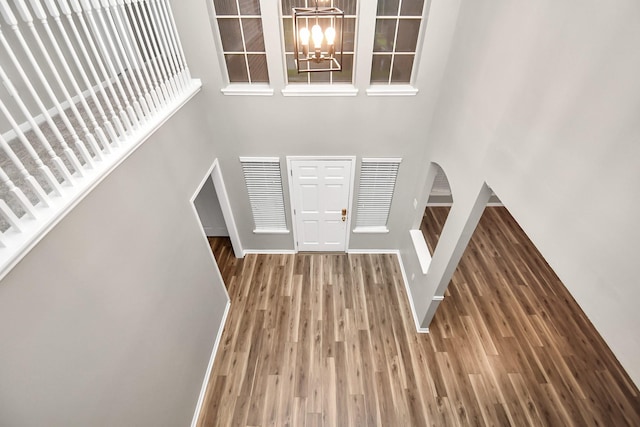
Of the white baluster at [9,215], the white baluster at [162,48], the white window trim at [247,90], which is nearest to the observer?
the white baluster at [9,215]

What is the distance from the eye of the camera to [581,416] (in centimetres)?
364

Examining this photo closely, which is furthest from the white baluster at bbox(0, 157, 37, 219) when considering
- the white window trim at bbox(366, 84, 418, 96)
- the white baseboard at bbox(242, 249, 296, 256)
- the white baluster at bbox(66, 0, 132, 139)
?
the white baseboard at bbox(242, 249, 296, 256)

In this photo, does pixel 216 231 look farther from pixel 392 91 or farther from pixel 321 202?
pixel 392 91

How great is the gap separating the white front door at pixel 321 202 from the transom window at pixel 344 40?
1.10 m

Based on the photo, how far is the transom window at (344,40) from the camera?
11.3 feet

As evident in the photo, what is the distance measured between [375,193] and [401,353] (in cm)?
237

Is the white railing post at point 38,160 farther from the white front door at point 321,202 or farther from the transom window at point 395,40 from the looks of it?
the transom window at point 395,40

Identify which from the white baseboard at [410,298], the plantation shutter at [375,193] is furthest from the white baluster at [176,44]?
the white baseboard at [410,298]

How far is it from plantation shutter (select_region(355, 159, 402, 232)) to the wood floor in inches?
30.8

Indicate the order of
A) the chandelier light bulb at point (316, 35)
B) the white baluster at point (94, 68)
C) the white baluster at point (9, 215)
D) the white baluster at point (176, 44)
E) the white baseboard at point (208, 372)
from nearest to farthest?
the white baluster at point (9, 215) → the white baluster at point (94, 68) → the chandelier light bulb at point (316, 35) → the white baluster at point (176, 44) → the white baseboard at point (208, 372)

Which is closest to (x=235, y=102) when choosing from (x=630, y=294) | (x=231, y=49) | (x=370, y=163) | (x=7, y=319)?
(x=231, y=49)

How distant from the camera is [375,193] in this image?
4.90 metres

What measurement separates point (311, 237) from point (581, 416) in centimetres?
426

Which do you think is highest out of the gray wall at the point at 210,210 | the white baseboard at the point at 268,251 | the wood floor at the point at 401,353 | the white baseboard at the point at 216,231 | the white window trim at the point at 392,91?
the white window trim at the point at 392,91
